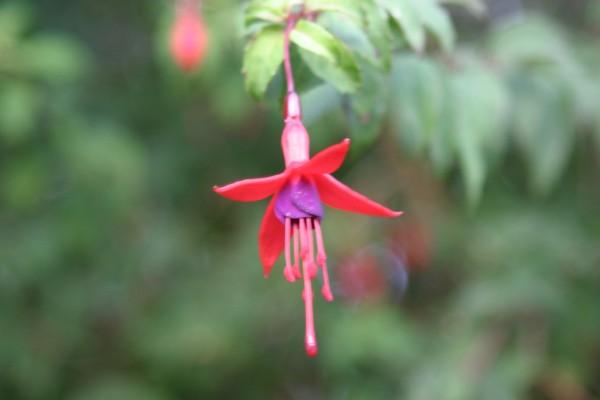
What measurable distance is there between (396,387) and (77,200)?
92cm

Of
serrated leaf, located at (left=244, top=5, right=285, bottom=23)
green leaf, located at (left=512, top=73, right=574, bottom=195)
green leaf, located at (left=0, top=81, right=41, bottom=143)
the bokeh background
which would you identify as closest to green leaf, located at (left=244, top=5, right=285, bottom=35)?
serrated leaf, located at (left=244, top=5, right=285, bottom=23)

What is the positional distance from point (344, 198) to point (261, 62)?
16 centimetres

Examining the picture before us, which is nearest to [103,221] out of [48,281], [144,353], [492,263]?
[48,281]

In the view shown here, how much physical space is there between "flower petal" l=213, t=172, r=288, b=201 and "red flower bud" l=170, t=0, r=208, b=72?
0.90m

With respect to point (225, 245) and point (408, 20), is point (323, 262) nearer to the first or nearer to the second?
point (408, 20)

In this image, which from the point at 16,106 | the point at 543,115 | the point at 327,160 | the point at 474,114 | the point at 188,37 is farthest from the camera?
the point at 16,106

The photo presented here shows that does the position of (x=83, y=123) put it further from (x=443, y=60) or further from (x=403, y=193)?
(x=443, y=60)

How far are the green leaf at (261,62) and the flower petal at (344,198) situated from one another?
116 mm

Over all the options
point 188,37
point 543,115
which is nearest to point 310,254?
point 543,115

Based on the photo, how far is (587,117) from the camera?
1600mm

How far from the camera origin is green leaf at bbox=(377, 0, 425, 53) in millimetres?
958

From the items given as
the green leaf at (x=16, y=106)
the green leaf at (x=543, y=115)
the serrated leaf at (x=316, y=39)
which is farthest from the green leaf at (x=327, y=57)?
the green leaf at (x=16, y=106)

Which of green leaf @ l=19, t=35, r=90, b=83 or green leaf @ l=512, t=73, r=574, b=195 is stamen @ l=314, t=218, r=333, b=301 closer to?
green leaf @ l=512, t=73, r=574, b=195

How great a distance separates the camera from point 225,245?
257 centimetres
